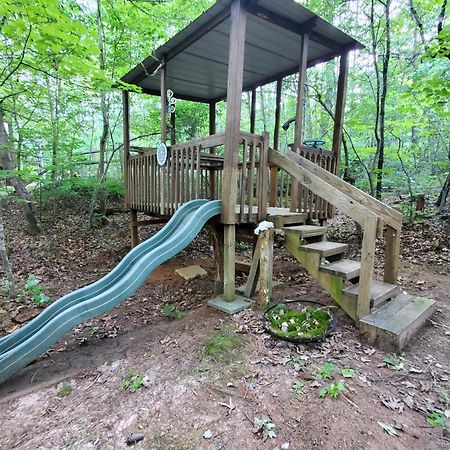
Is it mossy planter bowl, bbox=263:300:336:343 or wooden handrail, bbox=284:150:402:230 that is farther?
wooden handrail, bbox=284:150:402:230

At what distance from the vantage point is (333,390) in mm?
2285

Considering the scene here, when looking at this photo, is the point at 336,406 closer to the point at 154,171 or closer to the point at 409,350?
the point at 409,350

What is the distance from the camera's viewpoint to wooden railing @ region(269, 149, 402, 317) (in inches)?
119

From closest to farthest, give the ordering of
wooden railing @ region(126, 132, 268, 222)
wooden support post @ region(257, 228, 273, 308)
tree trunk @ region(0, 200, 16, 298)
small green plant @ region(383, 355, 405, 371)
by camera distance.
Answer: small green plant @ region(383, 355, 405, 371), wooden support post @ region(257, 228, 273, 308), wooden railing @ region(126, 132, 268, 222), tree trunk @ region(0, 200, 16, 298)

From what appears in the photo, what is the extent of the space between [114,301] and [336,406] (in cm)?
241

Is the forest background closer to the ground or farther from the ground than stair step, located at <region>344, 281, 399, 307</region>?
farther from the ground

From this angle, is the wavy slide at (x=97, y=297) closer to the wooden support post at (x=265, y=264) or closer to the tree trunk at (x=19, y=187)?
the wooden support post at (x=265, y=264)

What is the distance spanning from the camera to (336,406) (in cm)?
216

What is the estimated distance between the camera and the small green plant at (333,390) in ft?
7.41

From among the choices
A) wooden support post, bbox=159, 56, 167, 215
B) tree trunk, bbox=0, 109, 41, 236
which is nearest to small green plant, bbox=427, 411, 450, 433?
wooden support post, bbox=159, 56, 167, 215

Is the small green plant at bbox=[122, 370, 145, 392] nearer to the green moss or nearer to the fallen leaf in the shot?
the green moss

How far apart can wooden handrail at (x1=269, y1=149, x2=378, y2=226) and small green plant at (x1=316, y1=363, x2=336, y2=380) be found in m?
1.46

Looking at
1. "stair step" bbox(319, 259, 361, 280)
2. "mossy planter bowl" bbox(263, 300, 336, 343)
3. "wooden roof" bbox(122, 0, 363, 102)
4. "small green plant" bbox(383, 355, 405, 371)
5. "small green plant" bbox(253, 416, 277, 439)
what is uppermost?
"wooden roof" bbox(122, 0, 363, 102)

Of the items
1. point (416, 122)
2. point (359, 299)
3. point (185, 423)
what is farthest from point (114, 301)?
point (416, 122)
